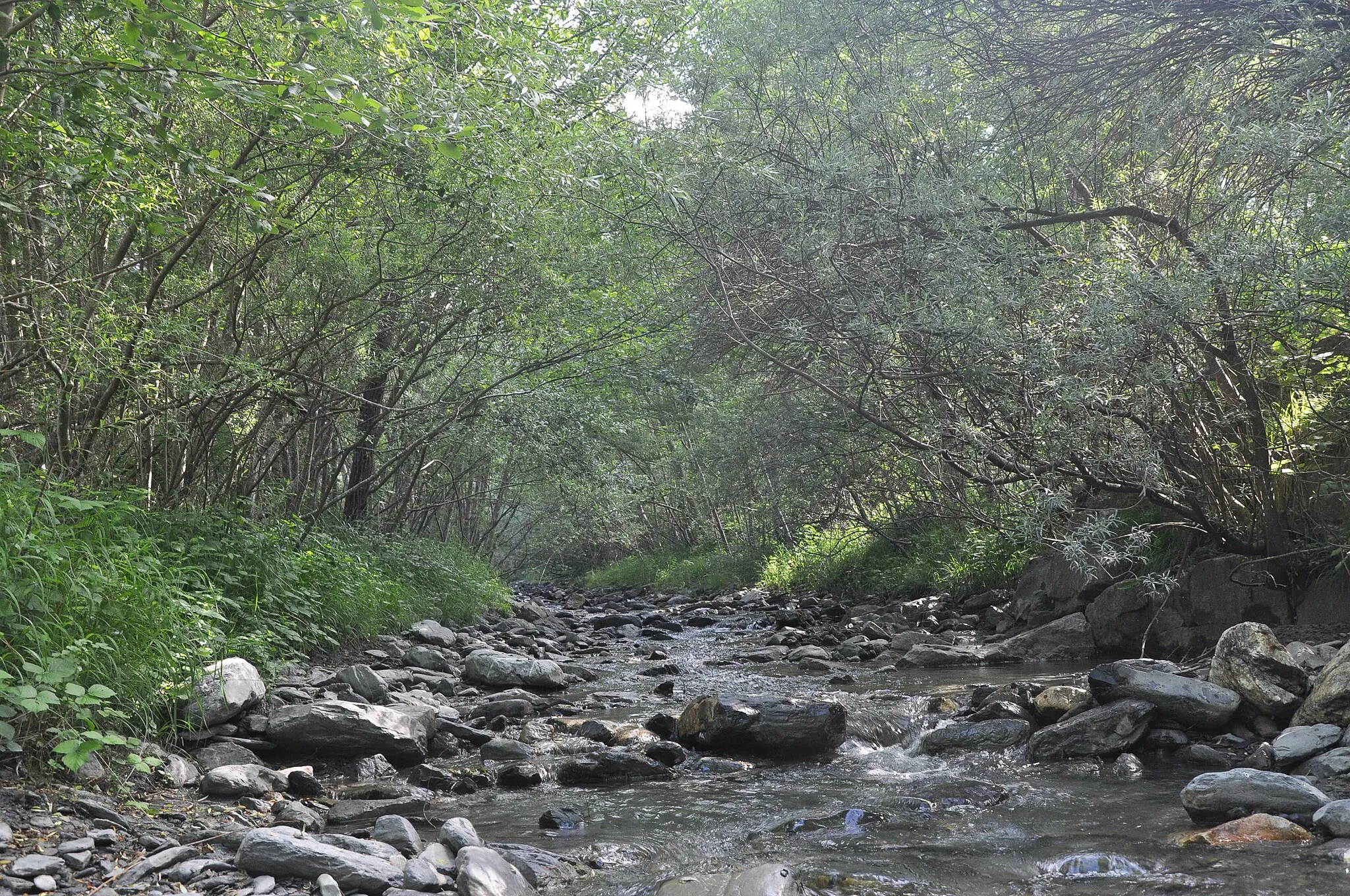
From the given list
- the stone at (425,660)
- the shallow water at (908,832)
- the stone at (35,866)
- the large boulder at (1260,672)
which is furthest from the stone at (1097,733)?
the stone at (425,660)

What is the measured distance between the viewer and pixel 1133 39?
7.43 meters

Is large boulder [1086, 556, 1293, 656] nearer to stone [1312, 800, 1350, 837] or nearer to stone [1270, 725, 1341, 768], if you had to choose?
stone [1270, 725, 1341, 768]

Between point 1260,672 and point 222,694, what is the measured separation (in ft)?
19.5

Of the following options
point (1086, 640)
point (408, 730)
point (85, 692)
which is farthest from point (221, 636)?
point (1086, 640)

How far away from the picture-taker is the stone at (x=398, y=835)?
417 centimetres

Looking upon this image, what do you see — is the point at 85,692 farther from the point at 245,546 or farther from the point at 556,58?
the point at 556,58

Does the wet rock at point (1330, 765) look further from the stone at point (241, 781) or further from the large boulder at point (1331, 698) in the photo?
the stone at point (241, 781)

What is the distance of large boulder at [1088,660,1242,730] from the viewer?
5.80 m

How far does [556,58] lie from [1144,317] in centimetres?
445

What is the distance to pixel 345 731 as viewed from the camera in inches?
226

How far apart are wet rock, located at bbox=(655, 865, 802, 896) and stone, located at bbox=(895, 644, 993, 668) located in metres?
5.66

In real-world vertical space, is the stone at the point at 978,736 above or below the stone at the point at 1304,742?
below

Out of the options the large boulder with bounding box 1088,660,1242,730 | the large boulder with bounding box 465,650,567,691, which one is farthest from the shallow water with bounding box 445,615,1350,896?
the large boulder with bounding box 465,650,567,691

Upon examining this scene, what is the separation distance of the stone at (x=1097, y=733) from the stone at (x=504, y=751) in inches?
124
